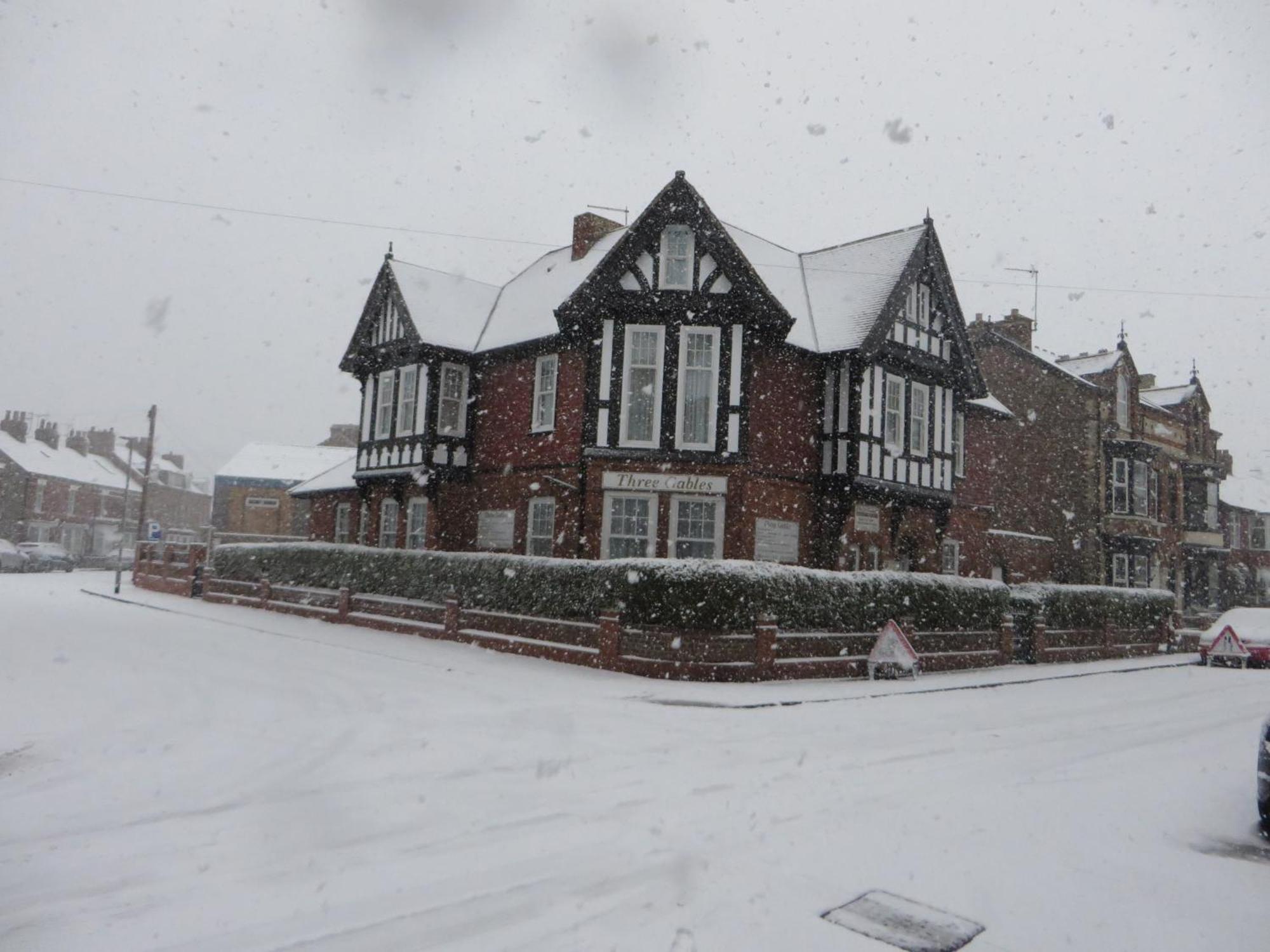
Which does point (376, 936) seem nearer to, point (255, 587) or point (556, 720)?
point (556, 720)

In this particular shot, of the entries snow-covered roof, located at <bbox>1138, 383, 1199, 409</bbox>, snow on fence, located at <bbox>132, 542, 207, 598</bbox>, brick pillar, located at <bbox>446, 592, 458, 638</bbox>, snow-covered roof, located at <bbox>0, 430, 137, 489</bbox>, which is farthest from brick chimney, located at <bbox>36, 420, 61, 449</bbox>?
snow-covered roof, located at <bbox>1138, 383, 1199, 409</bbox>

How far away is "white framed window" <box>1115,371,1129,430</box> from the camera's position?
3462 centimetres

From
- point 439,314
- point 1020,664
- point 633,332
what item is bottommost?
point 1020,664

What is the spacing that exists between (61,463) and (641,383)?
62.9 m

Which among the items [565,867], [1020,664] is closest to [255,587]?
[1020,664]

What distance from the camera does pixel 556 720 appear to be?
11016mm

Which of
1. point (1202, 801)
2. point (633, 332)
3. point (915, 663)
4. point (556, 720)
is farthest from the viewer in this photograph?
point (633, 332)

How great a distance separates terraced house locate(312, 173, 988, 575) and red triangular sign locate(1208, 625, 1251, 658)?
6.61 metres

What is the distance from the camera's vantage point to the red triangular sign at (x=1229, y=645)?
24.0 m

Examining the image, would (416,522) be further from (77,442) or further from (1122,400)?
(77,442)

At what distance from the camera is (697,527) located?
20.8 metres

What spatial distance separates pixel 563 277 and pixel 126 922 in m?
23.1

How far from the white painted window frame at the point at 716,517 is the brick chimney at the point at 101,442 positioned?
69268 millimetres

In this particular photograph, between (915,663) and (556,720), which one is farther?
(915,663)
